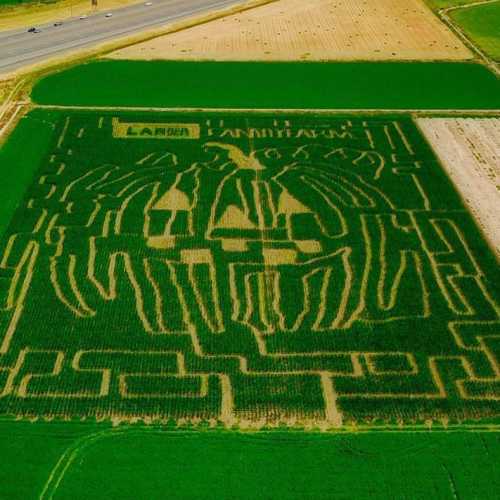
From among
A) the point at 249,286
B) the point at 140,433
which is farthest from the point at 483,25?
the point at 140,433

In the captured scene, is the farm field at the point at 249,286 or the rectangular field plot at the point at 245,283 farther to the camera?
the rectangular field plot at the point at 245,283

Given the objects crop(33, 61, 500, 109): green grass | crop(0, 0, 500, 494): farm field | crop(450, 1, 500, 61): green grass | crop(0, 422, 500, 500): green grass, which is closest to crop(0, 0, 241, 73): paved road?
crop(33, 61, 500, 109): green grass

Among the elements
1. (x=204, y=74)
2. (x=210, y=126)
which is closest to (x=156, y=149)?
(x=210, y=126)

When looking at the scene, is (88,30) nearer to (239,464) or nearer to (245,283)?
(245,283)

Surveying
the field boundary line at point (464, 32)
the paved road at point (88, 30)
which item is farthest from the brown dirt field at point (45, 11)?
the field boundary line at point (464, 32)

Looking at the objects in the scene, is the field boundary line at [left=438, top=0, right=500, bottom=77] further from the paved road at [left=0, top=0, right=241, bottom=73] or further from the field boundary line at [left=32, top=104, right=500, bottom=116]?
the paved road at [left=0, top=0, right=241, bottom=73]

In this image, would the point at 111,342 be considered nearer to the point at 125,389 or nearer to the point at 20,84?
the point at 125,389

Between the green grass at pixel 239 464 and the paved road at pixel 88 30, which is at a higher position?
the paved road at pixel 88 30

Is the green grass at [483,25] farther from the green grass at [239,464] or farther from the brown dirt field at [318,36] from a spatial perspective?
the green grass at [239,464]
